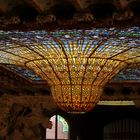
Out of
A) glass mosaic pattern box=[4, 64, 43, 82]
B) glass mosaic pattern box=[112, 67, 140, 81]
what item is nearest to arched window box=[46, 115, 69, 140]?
glass mosaic pattern box=[4, 64, 43, 82]

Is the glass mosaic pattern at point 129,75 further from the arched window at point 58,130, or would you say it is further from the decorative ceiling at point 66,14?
the arched window at point 58,130

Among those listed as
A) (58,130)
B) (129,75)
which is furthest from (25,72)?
(58,130)

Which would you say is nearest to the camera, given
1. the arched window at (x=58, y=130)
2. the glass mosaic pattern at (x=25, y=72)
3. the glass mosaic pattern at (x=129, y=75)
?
the glass mosaic pattern at (x=25, y=72)

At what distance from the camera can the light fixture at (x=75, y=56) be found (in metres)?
3.91

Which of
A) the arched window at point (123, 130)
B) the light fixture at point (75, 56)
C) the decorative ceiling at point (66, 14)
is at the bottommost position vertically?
the arched window at point (123, 130)

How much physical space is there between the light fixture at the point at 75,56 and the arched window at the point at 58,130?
8.21 m

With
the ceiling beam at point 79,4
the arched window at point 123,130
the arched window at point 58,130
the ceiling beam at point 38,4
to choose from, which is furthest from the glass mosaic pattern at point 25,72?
the arched window at point 123,130

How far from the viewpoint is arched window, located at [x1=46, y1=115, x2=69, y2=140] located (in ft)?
43.4

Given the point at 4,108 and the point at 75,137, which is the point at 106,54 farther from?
the point at 75,137

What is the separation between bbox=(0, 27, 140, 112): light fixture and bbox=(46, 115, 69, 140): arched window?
821cm

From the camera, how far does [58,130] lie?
13648 mm

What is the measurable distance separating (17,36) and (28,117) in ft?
21.4

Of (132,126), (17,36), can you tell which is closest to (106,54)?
(17,36)

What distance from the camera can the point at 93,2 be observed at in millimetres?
3527
